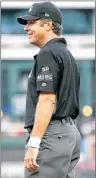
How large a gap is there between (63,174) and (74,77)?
513mm

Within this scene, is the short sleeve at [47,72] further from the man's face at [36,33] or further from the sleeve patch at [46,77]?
the man's face at [36,33]

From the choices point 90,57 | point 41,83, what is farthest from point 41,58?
point 90,57

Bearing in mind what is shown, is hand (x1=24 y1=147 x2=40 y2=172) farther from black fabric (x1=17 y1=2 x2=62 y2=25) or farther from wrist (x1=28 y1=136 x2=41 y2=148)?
black fabric (x1=17 y1=2 x2=62 y2=25)

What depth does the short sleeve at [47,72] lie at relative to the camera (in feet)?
10.5

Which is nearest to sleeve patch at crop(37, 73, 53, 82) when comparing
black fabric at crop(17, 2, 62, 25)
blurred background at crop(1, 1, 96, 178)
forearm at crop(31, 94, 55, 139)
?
forearm at crop(31, 94, 55, 139)

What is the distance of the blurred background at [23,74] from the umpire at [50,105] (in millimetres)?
8161

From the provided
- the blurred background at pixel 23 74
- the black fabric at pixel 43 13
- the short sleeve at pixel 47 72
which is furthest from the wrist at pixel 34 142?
the blurred background at pixel 23 74

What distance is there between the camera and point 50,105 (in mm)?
3166

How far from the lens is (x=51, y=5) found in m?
3.38

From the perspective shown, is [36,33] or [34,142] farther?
[36,33]

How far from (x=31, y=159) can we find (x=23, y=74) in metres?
11.6

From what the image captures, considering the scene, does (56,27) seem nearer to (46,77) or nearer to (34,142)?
(46,77)

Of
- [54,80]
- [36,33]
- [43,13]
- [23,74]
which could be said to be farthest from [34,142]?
[23,74]

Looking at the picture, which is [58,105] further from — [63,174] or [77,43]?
[77,43]
